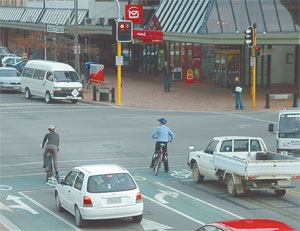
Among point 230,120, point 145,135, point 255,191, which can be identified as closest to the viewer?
point 255,191

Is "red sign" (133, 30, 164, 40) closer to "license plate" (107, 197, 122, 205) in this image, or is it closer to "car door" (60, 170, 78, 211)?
"car door" (60, 170, 78, 211)

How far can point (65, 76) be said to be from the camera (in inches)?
1566

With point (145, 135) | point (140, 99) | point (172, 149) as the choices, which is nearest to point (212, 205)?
point (172, 149)

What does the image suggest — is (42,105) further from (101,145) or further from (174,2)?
(174,2)

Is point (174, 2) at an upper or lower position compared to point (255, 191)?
upper

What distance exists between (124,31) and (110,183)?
22548 mm

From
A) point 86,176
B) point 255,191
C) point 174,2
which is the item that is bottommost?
point 255,191

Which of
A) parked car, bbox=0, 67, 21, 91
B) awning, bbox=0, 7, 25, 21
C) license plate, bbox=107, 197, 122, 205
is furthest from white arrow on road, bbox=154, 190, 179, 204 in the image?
awning, bbox=0, 7, 25, 21

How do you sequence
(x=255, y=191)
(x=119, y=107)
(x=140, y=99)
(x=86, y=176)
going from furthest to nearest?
(x=140, y=99) → (x=119, y=107) → (x=255, y=191) → (x=86, y=176)

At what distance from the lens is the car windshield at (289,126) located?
73.3 feet

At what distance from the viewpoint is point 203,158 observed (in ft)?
63.2

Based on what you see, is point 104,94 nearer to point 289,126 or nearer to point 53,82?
→ point 53,82

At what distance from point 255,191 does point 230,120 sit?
14.4 metres

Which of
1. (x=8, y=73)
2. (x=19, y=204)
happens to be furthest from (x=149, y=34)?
(x=19, y=204)
